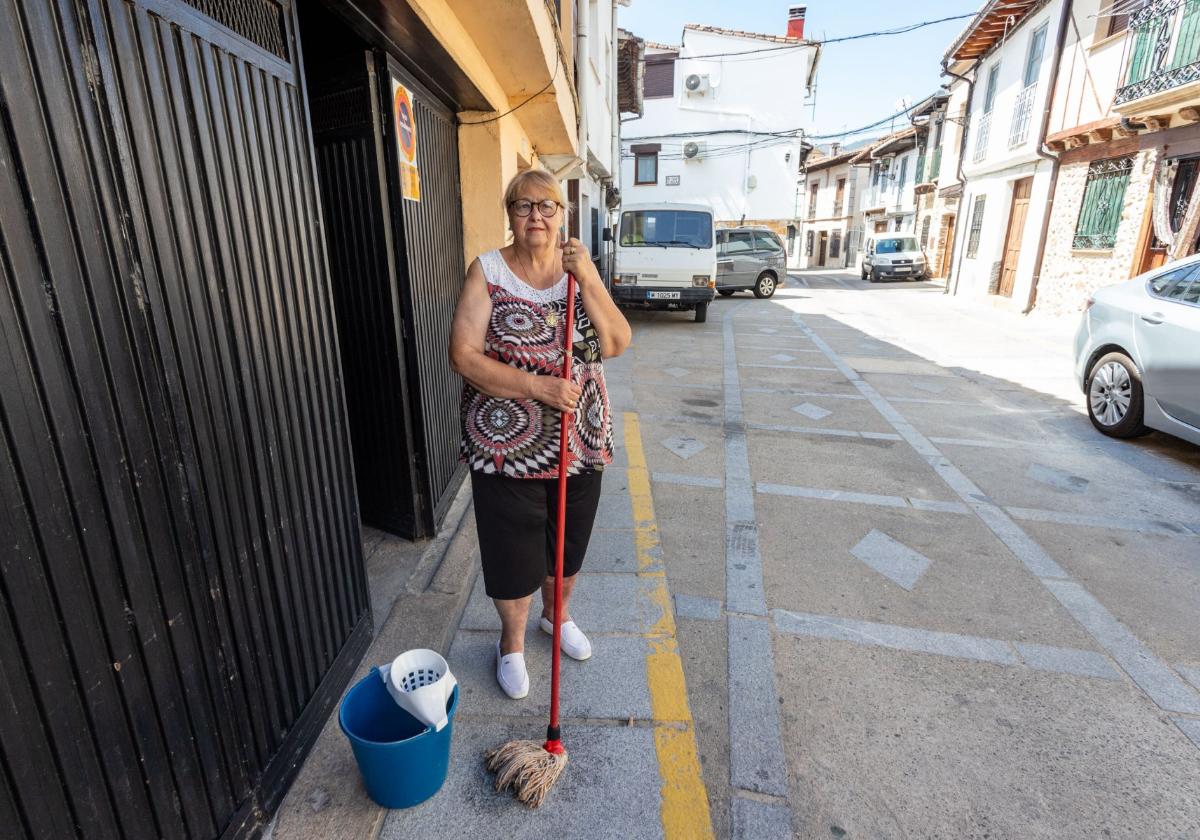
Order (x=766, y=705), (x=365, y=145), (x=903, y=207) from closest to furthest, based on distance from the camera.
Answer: (x=766, y=705)
(x=365, y=145)
(x=903, y=207)

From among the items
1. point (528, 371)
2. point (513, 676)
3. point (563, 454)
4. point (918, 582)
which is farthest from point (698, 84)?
point (513, 676)

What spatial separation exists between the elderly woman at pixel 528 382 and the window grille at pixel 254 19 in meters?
0.77

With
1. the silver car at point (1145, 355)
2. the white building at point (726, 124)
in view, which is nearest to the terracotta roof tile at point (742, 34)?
the white building at point (726, 124)

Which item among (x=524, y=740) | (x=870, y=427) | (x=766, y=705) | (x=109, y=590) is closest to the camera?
(x=109, y=590)

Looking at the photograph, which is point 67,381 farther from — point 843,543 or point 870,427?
point 870,427

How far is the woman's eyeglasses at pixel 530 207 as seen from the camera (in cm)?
183

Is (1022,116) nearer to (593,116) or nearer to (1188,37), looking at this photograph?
(1188,37)

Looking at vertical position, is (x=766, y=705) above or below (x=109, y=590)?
below

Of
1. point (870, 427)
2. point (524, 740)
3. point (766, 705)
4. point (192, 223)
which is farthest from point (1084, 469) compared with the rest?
point (192, 223)

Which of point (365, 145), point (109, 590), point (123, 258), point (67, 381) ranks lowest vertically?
point (109, 590)

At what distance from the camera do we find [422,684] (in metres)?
1.81

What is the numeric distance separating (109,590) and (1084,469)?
557cm

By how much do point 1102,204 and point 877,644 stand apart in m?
12.6

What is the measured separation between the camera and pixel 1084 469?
447 centimetres
